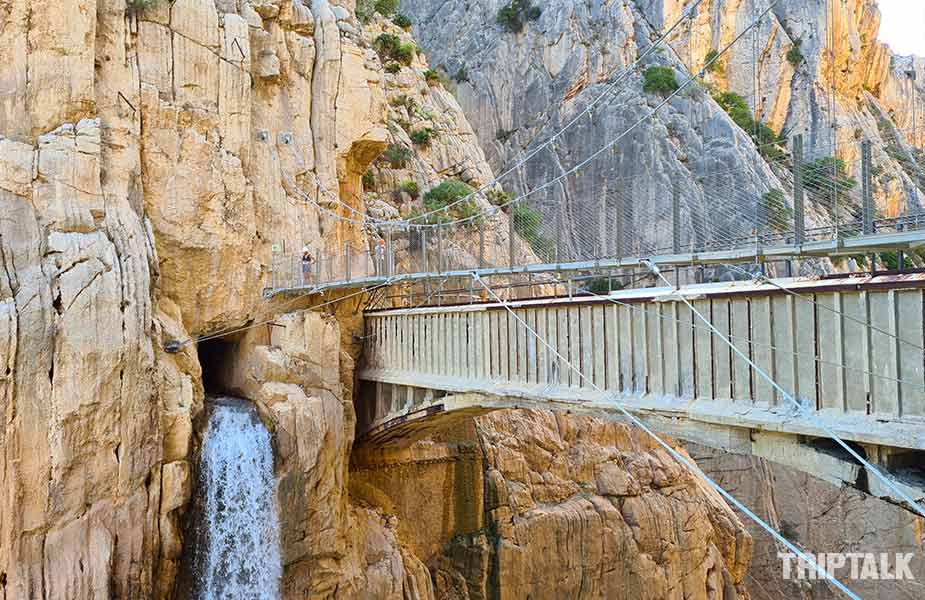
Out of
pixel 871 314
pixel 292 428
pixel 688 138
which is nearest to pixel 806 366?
pixel 871 314

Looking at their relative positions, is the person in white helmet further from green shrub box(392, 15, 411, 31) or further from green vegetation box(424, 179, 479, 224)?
green shrub box(392, 15, 411, 31)

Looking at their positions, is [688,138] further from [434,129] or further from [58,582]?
[58,582]

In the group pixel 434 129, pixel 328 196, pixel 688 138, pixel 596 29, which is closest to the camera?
pixel 328 196

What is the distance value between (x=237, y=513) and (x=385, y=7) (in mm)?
21497

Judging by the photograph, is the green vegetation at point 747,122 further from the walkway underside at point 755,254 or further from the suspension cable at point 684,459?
the suspension cable at point 684,459

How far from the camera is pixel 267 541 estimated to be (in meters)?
11.5

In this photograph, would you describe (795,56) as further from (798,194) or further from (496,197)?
(798,194)

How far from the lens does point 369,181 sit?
2036 centimetres

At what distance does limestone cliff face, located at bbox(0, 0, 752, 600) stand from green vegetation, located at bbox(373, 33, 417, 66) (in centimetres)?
784

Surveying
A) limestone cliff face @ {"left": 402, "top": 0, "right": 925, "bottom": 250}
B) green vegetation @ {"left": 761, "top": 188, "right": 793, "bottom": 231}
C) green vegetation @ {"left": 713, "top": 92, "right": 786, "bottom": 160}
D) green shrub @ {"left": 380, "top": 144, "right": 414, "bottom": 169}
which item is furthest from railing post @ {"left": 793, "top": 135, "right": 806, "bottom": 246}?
green vegetation @ {"left": 713, "top": 92, "right": 786, "bottom": 160}

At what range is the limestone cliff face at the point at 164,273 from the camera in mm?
9109

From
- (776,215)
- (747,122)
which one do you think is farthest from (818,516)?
(747,122)

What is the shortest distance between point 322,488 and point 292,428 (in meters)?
1.34

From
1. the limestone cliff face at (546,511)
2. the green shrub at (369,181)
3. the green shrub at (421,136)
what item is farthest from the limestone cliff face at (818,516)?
the green shrub at (421,136)
